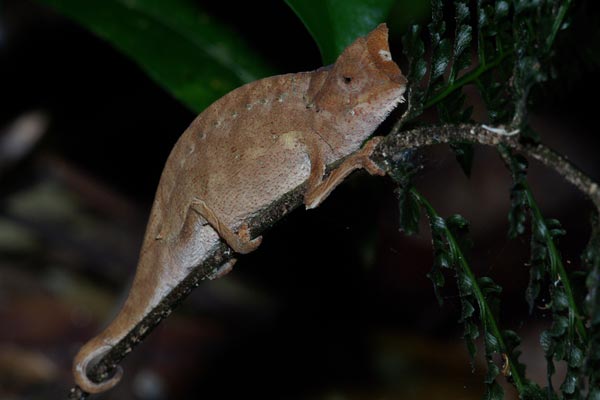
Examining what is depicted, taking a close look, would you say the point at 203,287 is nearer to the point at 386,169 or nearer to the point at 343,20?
the point at 343,20

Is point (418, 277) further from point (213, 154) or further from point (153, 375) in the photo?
point (213, 154)

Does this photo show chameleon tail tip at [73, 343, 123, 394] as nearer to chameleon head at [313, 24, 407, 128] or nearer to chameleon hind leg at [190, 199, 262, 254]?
chameleon hind leg at [190, 199, 262, 254]

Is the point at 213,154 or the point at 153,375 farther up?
the point at 213,154

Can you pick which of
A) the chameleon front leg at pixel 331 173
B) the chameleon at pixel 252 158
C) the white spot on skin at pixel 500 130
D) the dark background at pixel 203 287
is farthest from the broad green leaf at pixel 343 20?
the dark background at pixel 203 287

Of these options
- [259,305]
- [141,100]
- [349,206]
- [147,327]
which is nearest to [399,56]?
[349,206]

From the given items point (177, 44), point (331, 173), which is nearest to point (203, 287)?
point (177, 44)

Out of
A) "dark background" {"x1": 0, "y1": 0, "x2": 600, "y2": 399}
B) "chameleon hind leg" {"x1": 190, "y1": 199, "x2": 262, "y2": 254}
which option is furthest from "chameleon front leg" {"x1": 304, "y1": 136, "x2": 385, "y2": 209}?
"dark background" {"x1": 0, "y1": 0, "x2": 600, "y2": 399}
